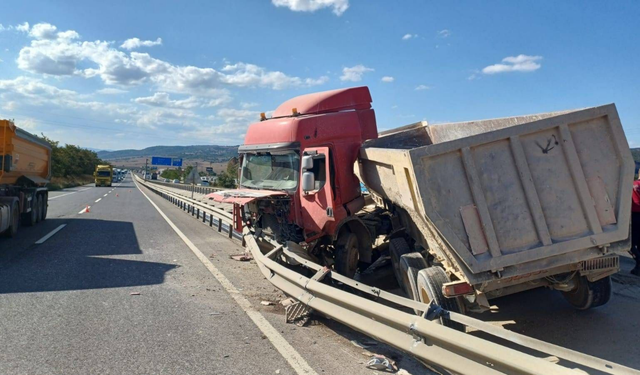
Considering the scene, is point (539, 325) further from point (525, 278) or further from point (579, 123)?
point (579, 123)

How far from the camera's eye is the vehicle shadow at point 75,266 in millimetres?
7086

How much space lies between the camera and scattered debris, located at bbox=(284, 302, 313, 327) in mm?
5559

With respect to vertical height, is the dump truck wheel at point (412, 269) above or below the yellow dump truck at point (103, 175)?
below

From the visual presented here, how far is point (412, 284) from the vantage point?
570cm

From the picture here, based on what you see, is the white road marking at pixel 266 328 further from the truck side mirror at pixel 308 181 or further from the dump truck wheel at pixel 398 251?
the dump truck wheel at pixel 398 251

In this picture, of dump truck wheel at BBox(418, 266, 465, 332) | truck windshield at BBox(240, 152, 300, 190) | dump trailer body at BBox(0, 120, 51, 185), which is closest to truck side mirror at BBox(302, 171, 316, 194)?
truck windshield at BBox(240, 152, 300, 190)

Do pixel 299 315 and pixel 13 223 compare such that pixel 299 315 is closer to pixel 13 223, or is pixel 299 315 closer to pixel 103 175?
pixel 13 223

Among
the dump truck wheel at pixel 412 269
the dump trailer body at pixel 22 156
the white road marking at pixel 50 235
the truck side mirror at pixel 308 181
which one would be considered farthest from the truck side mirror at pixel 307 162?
the dump trailer body at pixel 22 156

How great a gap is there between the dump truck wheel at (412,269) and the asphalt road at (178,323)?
3.11ft

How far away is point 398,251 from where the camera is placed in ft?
22.7

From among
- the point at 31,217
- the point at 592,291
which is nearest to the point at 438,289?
the point at 592,291

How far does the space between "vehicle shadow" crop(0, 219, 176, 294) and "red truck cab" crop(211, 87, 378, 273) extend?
1948 millimetres

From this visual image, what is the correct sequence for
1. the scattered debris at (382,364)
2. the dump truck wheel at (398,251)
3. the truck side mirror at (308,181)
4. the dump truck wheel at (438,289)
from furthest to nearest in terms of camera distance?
1. the truck side mirror at (308,181)
2. the dump truck wheel at (398,251)
3. the dump truck wheel at (438,289)
4. the scattered debris at (382,364)

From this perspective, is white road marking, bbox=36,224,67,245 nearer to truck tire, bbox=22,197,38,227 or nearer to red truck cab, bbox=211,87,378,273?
truck tire, bbox=22,197,38,227
